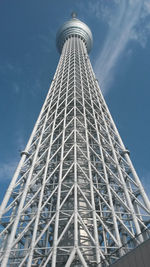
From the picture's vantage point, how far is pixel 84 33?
6375 cm

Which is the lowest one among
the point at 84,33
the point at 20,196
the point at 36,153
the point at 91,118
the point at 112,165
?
the point at 20,196

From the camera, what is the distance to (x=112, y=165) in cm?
2511

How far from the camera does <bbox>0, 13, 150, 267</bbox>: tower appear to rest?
16.4 m

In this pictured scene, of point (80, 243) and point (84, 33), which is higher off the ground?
point (84, 33)

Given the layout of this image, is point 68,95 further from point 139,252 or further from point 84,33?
point 84,33

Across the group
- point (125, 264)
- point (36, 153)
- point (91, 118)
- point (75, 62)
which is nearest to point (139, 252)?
point (125, 264)

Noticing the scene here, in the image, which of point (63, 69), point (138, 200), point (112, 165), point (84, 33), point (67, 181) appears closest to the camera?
point (138, 200)

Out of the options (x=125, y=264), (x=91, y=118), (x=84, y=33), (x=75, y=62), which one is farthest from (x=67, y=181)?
(x=84, y=33)

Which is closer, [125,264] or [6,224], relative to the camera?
[125,264]

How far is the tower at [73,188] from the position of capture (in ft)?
53.8

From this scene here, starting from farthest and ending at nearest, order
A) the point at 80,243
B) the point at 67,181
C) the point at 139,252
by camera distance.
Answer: the point at 67,181 < the point at 80,243 < the point at 139,252

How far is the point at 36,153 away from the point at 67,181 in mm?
4746

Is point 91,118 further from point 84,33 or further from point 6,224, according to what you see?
point 84,33

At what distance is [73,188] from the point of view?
789 inches
